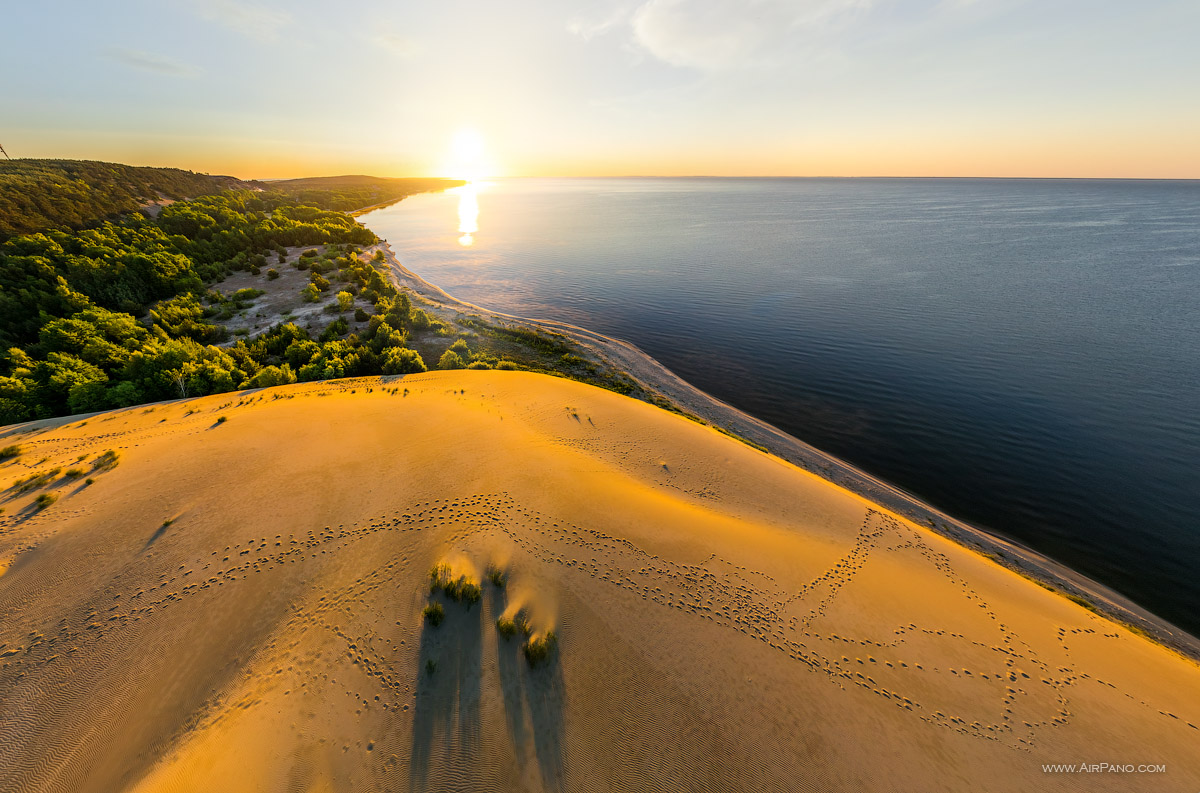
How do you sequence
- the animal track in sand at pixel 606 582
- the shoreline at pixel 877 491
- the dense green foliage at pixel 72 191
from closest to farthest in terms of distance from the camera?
the animal track in sand at pixel 606 582 → the shoreline at pixel 877 491 → the dense green foliage at pixel 72 191

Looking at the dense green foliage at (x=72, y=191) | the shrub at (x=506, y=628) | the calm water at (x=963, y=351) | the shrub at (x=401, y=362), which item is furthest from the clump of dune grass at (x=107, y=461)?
the dense green foliage at (x=72, y=191)

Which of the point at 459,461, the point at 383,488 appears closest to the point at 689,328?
the point at 459,461

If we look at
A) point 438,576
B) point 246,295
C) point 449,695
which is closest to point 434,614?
point 438,576

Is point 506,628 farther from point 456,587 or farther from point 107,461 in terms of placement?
point 107,461

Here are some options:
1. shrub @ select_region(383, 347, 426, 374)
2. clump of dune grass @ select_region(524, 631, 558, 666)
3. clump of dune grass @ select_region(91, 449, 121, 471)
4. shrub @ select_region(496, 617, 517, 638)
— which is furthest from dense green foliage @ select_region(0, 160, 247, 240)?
clump of dune grass @ select_region(524, 631, 558, 666)

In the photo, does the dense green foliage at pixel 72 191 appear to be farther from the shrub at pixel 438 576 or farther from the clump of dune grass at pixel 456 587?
the clump of dune grass at pixel 456 587

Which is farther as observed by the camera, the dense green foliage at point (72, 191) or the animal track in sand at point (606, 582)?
the dense green foliage at point (72, 191)

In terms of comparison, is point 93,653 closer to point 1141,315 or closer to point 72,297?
point 72,297
